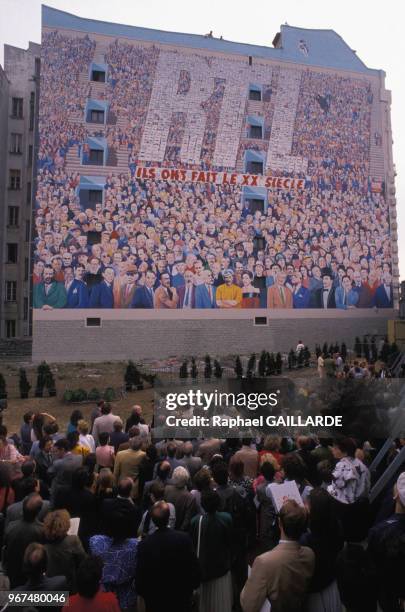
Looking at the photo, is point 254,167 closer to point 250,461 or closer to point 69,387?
point 69,387

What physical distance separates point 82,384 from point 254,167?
707 inches

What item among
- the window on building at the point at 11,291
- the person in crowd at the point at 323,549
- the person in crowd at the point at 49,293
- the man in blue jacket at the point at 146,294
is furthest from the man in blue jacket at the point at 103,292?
the person in crowd at the point at 323,549

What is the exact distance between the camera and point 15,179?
35.2 metres

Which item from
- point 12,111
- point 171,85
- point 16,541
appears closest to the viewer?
point 16,541

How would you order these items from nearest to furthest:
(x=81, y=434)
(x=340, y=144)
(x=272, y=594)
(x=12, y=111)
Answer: (x=272, y=594), (x=81, y=434), (x=340, y=144), (x=12, y=111)

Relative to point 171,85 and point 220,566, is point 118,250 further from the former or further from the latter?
point 220,566

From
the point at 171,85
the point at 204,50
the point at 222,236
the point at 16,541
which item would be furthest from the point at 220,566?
the point at 204,50

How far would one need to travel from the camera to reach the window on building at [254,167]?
2884 cm

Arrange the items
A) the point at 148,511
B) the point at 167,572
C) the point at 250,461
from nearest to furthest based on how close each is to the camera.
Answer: the point at 167,572
the point at 148,511
the point at 250,461

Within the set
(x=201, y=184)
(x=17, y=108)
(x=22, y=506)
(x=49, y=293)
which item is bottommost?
(x=22, y=506)

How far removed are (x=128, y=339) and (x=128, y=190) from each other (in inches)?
357

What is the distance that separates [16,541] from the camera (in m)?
3.67

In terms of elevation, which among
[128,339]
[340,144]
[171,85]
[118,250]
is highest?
[171,85]

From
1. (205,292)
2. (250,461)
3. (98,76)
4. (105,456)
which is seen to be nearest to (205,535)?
(250,461)
